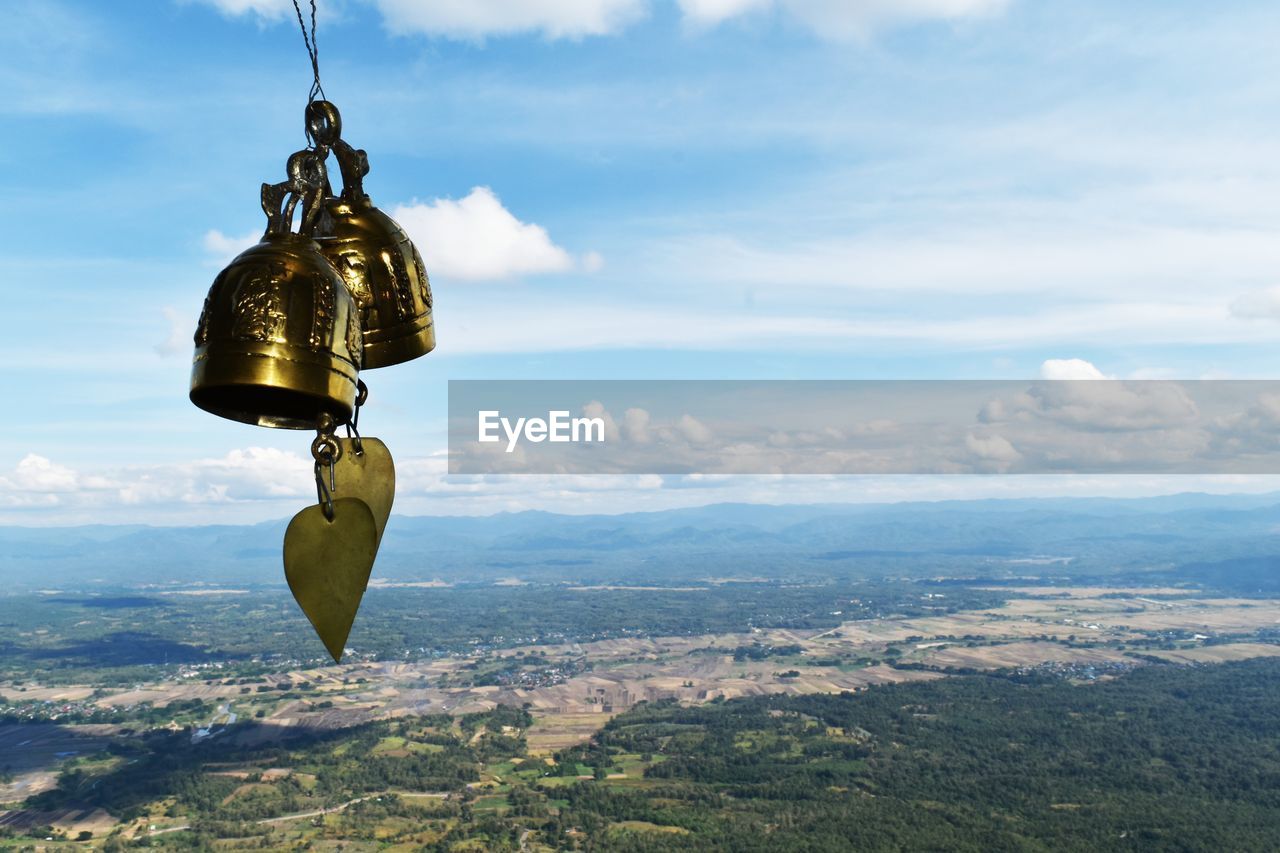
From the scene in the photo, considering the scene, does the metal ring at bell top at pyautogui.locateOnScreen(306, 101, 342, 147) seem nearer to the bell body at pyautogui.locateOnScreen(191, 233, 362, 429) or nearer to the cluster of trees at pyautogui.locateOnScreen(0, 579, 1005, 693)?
the bell body at pyautogui.locateOnScreen(191, 233, 362, 429)

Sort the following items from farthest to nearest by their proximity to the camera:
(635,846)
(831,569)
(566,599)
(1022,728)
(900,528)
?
(900,528)
(831,569)
(566,599)
(1022,728)
(635,846)

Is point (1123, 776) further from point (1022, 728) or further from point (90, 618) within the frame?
point (90, 618)

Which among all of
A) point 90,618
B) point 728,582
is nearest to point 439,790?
point 90,618

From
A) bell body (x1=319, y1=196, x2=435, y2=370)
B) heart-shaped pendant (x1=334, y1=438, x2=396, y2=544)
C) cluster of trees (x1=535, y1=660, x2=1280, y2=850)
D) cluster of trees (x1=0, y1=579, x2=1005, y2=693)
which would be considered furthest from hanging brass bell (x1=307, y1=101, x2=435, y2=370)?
cluster of trees (x1=0, y1=579, x2=1005, y2=693)

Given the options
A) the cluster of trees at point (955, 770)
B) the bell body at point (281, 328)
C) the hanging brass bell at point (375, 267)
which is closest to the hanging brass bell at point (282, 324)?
the bell body at point (281, 328)

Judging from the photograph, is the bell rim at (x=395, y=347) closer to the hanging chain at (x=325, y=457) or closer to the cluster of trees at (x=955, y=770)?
the hanging chain at (x=325, y=457)

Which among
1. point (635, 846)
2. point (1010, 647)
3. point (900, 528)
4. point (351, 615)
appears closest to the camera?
point (351, 615)

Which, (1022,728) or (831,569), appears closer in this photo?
(1022,728)
